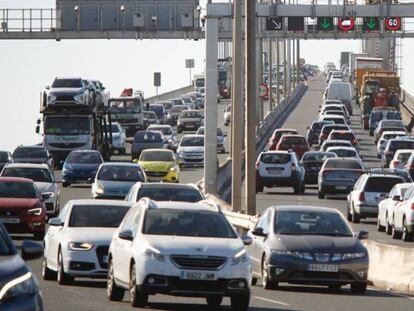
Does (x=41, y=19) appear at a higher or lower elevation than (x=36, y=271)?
higher

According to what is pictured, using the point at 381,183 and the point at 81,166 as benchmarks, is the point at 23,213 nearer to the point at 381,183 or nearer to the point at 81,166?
the point at 381,183

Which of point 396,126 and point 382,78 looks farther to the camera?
point 382,78

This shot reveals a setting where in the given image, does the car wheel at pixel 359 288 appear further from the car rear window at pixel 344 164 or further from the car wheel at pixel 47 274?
the car rear window at pixel 344 164

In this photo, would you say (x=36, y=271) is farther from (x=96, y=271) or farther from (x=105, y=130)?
(x=105, y=130)

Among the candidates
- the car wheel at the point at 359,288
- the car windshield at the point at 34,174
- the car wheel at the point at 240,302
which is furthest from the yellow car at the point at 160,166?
the car wheel at the point at 240,302

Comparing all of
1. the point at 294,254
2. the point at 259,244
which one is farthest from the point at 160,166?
the point at 294,254

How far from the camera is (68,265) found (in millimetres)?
23797

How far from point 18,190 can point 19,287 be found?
25329 mm

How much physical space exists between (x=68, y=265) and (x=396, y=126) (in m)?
73.5

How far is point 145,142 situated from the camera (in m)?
80.2

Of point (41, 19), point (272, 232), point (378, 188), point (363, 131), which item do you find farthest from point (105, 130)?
point (272, 232)

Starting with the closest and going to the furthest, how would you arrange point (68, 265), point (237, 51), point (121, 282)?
point (121, 282) → point (68, 265) → point (237, 51)

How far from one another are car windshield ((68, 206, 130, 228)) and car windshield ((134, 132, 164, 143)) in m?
54.7

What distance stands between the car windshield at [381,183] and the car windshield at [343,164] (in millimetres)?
9819
